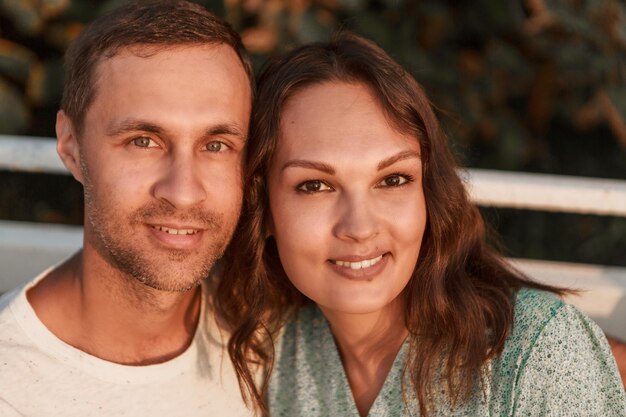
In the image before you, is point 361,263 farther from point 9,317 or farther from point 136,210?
point 9,317

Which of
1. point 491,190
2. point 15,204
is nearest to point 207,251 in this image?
point 491,190

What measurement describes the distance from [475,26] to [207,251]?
2.26 metres

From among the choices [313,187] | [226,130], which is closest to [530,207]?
[313,187]

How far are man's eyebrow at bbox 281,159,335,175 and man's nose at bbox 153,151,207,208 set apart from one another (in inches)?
9.3

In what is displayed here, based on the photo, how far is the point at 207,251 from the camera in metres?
2.13

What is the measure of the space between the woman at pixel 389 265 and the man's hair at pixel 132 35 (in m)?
0.22

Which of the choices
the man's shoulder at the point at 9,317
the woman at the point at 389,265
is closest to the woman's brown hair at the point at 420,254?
the woman at the point at 389,265

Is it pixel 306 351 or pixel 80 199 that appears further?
pixel 80 199

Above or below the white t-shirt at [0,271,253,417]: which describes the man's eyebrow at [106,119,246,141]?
above

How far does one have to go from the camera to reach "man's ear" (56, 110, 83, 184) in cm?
221

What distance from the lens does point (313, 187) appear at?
208 centimetres

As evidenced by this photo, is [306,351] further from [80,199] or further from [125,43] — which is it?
[80,199]

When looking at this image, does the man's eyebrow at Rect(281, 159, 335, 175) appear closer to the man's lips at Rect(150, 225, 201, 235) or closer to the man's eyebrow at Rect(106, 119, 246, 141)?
the man's eyebrow at Rect(106, 119, 246, 141)

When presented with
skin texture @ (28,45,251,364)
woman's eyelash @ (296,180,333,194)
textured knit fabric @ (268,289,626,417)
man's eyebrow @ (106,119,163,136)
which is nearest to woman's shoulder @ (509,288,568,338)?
textured knit fabric @ (268,289,626,417)
